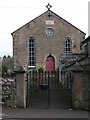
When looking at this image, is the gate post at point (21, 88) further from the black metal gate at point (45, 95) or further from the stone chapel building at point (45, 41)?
the stone chapel building at point (45, 41)

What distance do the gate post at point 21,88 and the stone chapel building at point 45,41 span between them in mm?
30095

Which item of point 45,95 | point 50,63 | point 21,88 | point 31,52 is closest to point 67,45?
point 50,63

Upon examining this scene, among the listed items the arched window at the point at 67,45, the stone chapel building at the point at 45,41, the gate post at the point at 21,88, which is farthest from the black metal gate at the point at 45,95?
the arched window at the point at 67,45

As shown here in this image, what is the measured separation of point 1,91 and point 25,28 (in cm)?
3156

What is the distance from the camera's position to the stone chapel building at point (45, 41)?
161 feet

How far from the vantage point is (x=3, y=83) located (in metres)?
19.8

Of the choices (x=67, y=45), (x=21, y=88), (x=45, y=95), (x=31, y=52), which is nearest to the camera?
(x=21, y=88)

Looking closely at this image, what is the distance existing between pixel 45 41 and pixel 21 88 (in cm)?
3148

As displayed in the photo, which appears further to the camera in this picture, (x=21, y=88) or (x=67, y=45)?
(x=67, y=45)

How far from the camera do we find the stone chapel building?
4916 cm

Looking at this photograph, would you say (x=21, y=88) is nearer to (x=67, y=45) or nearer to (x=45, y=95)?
(x=45, y=95)

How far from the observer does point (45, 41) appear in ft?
163

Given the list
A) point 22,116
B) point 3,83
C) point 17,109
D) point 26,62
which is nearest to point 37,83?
point 3,83

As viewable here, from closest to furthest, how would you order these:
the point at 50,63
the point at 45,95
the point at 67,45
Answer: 1. the point at 45,95
2. the point at 50,63
3. the point at 67,45
